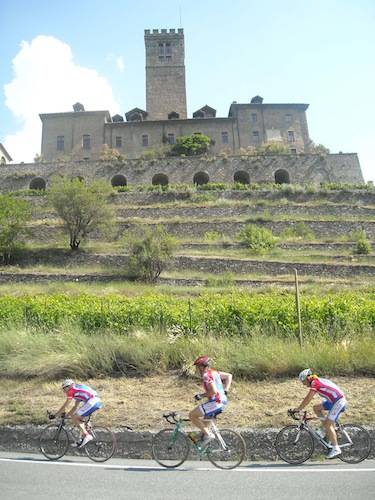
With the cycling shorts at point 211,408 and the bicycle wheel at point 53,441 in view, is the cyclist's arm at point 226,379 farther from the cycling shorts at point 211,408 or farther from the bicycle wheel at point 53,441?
the bicycle wheel at point 53,441

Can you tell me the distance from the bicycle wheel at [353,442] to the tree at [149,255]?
21.8m

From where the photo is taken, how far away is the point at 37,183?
48.6 meters

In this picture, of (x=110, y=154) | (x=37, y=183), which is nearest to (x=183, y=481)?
(x=37, y=183)

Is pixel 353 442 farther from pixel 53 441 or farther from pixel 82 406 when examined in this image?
pixel 53 441

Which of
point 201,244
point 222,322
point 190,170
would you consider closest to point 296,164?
point 190,170

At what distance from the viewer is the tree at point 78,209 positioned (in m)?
34.0

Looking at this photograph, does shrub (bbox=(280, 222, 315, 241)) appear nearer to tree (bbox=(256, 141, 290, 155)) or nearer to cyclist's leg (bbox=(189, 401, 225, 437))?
tree (bbox=(256, 141, 290, 155))

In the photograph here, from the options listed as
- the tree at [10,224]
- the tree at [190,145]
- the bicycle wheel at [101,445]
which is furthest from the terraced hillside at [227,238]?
the bicycle wheel at [101,445]

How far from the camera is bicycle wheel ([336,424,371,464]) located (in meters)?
6.97

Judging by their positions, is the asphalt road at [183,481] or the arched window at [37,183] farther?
the arched window at [37,183]

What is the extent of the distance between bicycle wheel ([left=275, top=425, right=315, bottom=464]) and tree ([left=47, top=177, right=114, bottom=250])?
2913 cm

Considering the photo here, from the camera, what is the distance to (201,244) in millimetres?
34844

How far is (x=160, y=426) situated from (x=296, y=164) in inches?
1744

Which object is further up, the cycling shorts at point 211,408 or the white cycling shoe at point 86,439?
the cycling shorts at point 211,408
